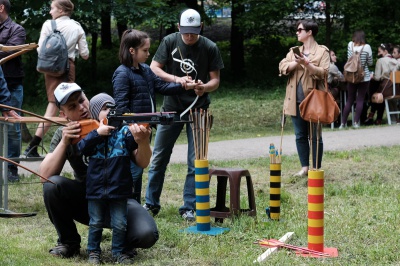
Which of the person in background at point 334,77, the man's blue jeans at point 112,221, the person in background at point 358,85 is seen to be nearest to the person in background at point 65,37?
the man's blue jeans at point 112,221

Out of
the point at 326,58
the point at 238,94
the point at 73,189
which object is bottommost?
the point at 238,94

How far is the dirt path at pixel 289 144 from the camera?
40.9 ft

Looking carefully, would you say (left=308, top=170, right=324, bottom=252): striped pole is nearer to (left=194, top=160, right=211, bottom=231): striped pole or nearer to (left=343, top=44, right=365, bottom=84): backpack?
(left=194, top=160, right=211, bottom=231): striped pole

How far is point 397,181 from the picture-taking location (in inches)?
384

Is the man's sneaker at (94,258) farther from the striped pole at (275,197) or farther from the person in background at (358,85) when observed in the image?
the person in background at (358,85)

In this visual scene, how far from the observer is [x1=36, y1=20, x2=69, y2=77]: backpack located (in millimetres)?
9688

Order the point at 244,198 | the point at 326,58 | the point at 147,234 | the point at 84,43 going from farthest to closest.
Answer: the point at 84,43
the point at 326,58
the point at 244,198
the point at 147,234

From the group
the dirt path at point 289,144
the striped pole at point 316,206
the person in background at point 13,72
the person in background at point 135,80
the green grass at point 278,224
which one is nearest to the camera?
the striped pole at point 316,206

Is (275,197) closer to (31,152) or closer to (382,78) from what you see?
(31,152)

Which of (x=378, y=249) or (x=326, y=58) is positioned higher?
(x=326, y=58)

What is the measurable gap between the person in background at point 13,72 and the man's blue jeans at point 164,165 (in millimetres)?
2288

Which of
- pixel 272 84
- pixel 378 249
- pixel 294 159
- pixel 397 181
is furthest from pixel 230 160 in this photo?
pixel 272 84

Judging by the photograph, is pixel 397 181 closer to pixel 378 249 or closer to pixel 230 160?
pixel 230 160

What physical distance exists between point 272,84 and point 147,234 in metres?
20.1
